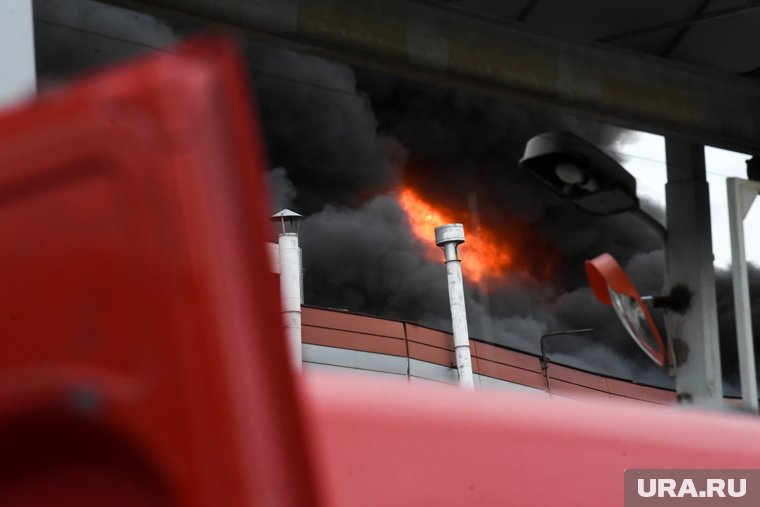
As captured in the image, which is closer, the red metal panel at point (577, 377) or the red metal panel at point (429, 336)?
the red metal panel at point (429, 336)

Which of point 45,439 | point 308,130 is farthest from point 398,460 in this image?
point 308,130

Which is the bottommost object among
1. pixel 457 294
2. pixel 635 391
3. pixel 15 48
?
pixel 15 48

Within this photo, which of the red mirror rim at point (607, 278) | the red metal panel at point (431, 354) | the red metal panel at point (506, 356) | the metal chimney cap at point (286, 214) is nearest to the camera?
the red mirror rim at point (607, 278)

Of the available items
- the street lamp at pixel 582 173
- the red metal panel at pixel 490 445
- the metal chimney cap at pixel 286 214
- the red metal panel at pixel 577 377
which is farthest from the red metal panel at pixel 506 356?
the red metal panel at pixel 490 445

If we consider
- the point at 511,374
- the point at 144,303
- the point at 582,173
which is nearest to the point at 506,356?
the point at 511,374

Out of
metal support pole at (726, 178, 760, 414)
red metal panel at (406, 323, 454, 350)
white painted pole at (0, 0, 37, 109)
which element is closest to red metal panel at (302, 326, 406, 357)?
red metal panel at (406, 323, 454, 350)

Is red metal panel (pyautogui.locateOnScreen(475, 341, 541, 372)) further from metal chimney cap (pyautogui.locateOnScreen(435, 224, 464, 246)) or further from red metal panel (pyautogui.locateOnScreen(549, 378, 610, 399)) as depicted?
metal chimney cap (pyautogui.locateOnScreen(435, 224, 464, 246))

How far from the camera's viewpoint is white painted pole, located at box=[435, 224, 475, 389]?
467 inches

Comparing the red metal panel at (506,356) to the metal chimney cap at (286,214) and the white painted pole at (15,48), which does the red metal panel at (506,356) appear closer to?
the metal chimney cap at (286,214)

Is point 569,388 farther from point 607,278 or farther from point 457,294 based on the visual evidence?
point 607,278

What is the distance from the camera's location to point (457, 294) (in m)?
12.3

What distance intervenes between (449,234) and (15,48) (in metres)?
8.69

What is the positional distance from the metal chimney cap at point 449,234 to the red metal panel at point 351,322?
1.13 meters

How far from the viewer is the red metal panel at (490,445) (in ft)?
4.22
